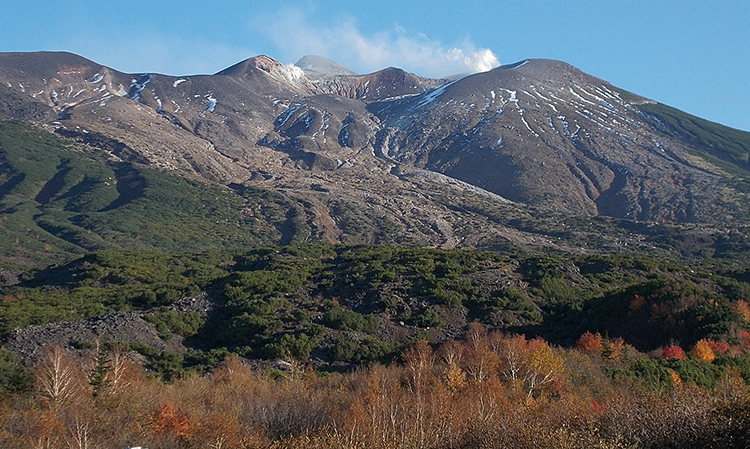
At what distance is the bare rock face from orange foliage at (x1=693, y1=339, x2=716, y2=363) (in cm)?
5239

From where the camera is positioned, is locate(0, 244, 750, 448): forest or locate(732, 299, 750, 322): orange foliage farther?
locate(732, 299, 750, 322): orange foliage

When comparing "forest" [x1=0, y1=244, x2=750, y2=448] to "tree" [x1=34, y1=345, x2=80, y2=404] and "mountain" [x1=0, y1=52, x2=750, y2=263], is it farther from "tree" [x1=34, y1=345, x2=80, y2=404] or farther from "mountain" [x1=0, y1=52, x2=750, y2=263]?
"mountain" [x1=0, y1=52, x2=750, y2=263]

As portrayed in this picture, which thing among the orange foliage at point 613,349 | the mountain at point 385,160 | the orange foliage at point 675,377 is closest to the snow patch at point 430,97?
the mountain at point 385,160

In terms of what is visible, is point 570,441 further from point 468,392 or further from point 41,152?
point 41,152

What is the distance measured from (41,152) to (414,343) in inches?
3673

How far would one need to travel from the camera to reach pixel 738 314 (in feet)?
82.8

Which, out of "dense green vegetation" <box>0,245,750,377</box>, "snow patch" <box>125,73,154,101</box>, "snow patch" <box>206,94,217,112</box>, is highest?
"snow patch" <box>125,73,154,101</box>

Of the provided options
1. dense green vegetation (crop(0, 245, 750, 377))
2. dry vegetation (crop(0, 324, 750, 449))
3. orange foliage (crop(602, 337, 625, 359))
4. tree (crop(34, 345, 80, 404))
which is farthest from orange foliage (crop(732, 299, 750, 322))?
tree (crop(34, 345, 80, 404))

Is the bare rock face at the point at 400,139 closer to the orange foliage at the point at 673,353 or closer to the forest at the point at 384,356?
the forest at the point at 384,356

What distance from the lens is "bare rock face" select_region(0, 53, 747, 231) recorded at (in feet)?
331

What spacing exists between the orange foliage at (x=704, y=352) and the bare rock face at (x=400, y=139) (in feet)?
172

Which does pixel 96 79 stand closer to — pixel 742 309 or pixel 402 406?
pixel 742 309

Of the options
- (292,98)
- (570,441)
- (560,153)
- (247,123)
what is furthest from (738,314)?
(292,98)

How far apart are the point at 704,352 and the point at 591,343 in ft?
14.0
